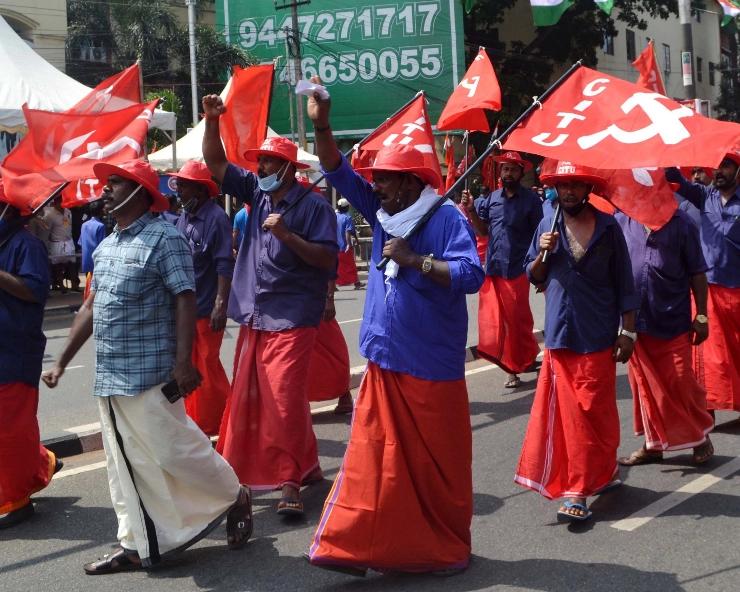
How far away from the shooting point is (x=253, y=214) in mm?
5637

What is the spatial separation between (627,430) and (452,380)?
10.2 ft

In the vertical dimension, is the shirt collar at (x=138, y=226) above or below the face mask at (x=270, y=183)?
below

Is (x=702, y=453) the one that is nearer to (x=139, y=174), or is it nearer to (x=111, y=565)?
(x=111, y=565)

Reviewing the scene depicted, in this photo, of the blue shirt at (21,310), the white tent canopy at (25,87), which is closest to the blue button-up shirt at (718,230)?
the blue shirt at (21,310)

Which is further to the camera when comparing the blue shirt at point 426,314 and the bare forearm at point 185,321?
the bare forearm at point 185,321

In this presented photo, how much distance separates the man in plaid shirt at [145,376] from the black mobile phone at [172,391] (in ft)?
0.04

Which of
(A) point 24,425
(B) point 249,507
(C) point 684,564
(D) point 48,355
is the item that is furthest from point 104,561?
(D) point 48,355

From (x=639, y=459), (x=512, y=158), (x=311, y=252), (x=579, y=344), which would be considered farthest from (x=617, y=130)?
(x=512, y=158)

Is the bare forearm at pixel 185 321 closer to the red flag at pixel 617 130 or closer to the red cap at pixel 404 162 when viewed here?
the red cap at pixel 404 162

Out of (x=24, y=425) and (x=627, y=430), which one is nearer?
(x=24, y=425)

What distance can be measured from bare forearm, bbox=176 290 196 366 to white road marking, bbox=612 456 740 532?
2.38 meters

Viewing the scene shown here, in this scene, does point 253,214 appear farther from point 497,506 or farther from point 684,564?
point 684,564

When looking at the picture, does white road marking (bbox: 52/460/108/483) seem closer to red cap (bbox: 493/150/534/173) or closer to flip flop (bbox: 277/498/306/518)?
flip flop (bbox: 277/498/306/518)

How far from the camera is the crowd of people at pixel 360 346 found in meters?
4.31
